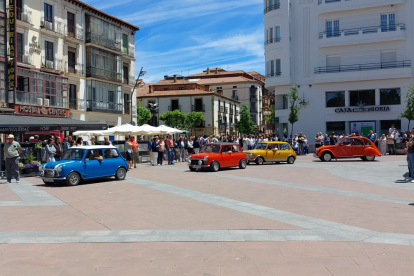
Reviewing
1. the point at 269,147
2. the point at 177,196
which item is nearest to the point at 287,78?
the point at 269,147

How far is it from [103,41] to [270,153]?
2299 cm

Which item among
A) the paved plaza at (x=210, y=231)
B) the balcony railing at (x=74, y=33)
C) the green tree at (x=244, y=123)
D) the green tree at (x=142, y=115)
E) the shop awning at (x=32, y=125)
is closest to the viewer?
the paved plaza at (x=210, y=231)

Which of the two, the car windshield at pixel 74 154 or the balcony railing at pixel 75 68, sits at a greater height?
the balcony railing at pixel 75 68

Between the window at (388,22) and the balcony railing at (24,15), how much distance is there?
30.4m

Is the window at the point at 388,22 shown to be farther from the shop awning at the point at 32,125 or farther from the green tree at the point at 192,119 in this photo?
the green tree at the point at 192,119

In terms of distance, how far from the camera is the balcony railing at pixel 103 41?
37.8 m

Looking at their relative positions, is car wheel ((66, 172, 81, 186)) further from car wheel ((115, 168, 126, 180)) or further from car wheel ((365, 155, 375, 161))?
car wheel ((365, 155, 375, 161))

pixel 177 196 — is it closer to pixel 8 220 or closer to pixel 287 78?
pixel 8 220

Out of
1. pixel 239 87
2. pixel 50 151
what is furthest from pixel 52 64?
pixel 239 87

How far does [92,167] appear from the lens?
15.1 m

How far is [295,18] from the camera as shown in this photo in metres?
40.9

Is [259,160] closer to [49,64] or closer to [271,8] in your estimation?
[49,64]

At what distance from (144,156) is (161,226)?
806 inches

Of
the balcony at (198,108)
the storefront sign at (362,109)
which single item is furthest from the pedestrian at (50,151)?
the balcony at (198,108)
